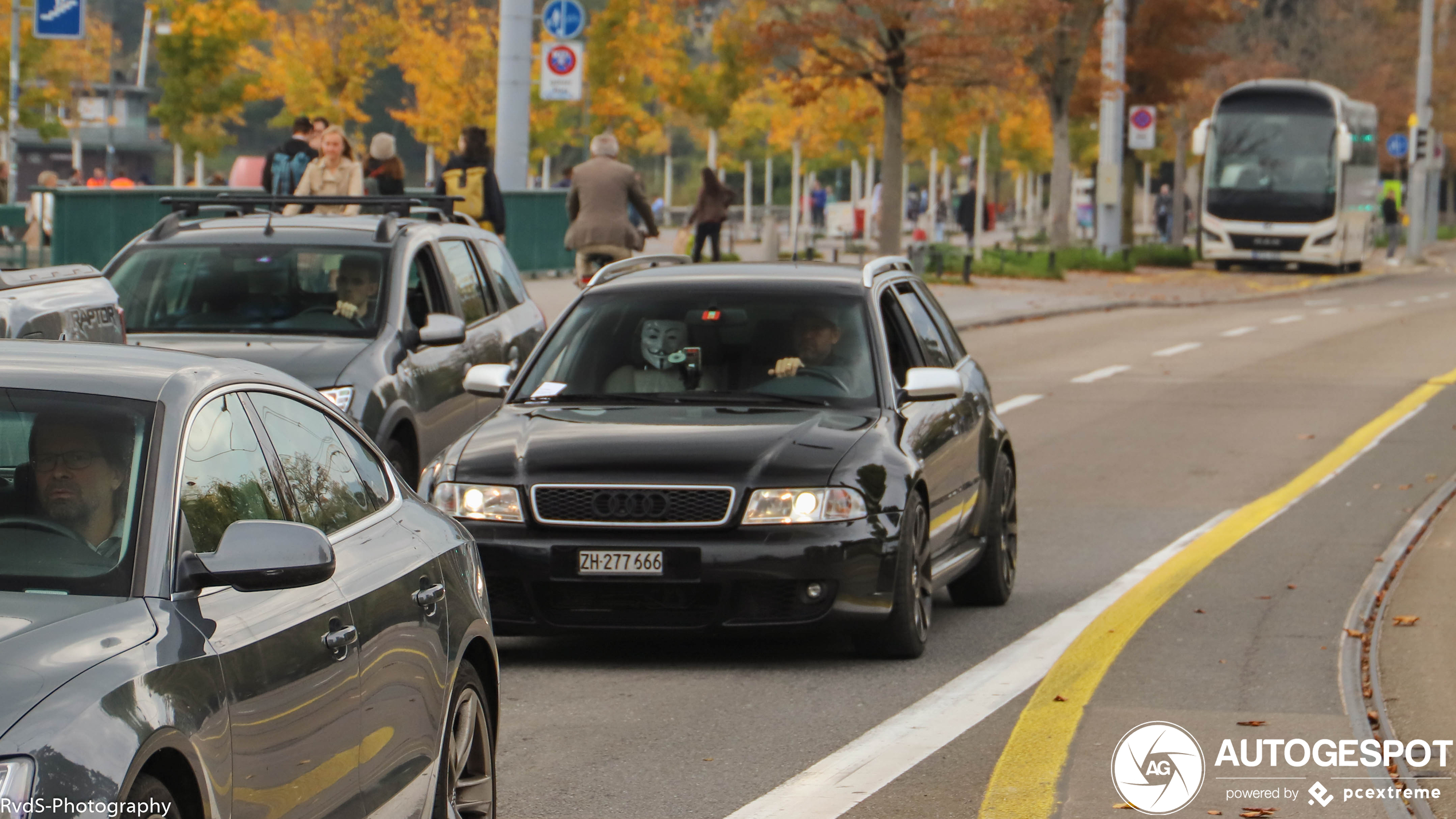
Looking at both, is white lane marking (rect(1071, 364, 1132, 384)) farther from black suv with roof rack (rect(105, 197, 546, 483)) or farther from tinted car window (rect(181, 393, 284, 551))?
tinted car window (rect(181, 393, 284, 551))

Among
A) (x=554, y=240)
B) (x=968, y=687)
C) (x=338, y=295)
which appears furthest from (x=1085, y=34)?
(x=968, y=687)

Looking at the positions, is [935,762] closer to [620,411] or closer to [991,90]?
[620,411]

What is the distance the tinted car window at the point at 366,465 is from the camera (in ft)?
16.5

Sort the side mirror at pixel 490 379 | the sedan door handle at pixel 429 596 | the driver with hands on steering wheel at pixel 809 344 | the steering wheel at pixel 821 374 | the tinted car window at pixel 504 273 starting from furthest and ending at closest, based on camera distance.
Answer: the tinted car window at pixel 504 273
the side mirror at pixel 490 379
the driver with hands on steering wheel at pixel 809 344
the steering wheel at pixel 821 374
the sedan door handle at pixel 429 596

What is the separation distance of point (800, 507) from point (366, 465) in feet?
9.65

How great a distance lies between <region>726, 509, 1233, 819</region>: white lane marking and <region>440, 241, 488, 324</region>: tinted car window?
430 cm

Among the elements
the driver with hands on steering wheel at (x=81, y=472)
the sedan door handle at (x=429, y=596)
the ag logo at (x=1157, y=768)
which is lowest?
the ag logo at (x=1157, y=768)

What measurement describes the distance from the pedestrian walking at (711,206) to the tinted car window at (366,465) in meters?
25.9

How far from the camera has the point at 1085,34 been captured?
4588 cm

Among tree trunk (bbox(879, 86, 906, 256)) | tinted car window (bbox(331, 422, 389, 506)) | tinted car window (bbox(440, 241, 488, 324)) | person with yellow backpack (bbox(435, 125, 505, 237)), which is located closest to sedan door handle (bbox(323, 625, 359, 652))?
tinted car window (bbox(331, 422, 389, 506))

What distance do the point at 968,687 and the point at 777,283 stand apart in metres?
2.24

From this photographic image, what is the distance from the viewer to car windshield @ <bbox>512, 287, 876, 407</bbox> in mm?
8922

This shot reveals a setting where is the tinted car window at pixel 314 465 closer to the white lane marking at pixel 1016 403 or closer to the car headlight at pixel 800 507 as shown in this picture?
the car headlight at pixel 800 507

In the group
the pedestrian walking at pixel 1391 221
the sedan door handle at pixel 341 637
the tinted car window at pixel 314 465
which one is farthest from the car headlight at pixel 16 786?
the pedestrian walking at pixel 1391 221
